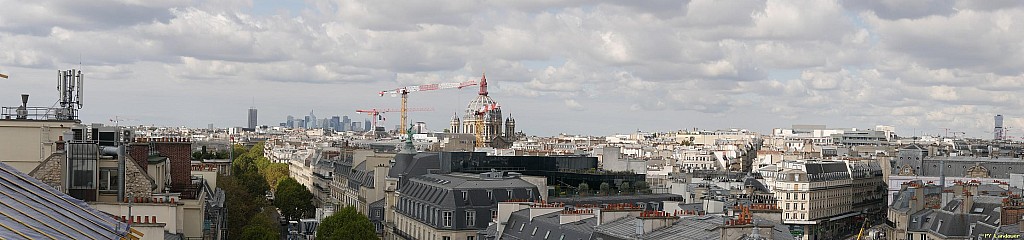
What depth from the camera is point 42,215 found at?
53.3 ft

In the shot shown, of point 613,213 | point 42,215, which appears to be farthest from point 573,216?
point 42,215

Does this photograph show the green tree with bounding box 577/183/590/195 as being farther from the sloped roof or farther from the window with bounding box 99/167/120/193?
the sloped roof

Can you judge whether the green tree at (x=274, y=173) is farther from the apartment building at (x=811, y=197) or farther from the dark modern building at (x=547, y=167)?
the dark modern building at (x=547, y=167)

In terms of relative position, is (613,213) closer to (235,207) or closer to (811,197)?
(235,207)

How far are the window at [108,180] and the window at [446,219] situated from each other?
3187 centimetres

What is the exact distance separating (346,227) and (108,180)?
3395 cm

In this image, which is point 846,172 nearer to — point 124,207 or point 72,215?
point 124,207

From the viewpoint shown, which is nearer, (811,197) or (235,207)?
(235,207)

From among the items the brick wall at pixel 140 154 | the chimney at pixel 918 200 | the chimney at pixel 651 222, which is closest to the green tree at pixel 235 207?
the brick wall at pixel 140 154

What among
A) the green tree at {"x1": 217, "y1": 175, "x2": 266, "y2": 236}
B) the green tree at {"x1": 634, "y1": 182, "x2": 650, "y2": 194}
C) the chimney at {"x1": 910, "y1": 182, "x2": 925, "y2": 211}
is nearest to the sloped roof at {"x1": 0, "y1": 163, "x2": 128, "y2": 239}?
the green tree at {"x1": 217, "y1": 175, "x2": 266, "y2": 236}

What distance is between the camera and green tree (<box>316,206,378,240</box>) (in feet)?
217

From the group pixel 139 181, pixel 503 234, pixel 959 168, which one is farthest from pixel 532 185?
pixel 959 168

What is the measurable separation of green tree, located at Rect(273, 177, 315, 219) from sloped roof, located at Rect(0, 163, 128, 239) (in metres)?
87.1

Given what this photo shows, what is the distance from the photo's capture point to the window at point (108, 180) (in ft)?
106
